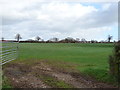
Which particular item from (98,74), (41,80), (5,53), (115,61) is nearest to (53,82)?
(41,80)

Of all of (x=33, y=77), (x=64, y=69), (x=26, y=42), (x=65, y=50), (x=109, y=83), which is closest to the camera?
(x=109, y=83)

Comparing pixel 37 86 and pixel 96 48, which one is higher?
pixel 96 48

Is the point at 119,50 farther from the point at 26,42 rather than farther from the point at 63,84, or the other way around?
the point at 26,42

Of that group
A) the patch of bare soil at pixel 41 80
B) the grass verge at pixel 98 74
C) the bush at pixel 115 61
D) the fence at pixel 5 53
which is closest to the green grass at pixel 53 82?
the patch of bare soil at pixel 41 80

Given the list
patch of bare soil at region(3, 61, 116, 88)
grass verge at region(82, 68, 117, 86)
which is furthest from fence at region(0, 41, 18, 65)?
grass verge at region(82, 68, 117, 86)

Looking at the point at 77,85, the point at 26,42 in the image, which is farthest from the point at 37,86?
the point at 26,42

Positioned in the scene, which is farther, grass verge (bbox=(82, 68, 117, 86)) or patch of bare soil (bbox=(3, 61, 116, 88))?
grass verge (bbox=(82, 68, 117, 86))

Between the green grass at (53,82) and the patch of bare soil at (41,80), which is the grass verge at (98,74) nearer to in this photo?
the patch of bare soil at (41,80)

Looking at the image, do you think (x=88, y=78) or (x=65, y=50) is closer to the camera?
(x=88, y=78)

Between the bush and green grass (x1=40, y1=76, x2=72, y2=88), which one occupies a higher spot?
the bush

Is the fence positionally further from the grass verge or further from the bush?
the bush

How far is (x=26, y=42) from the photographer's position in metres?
9.38

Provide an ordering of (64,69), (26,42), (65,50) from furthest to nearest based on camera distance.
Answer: (65,50), (26,42), (64,69)

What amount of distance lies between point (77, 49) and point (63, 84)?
600 cm
